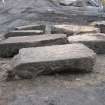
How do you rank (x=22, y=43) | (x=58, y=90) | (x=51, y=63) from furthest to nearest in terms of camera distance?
(x=22, y=43) < (x=51, y=63) < (x=58, y=90)

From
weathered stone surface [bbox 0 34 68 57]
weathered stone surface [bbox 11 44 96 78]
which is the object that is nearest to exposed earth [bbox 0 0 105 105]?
weathered stone surface [bbox 11 44 96 78]

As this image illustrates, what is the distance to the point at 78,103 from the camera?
226cm

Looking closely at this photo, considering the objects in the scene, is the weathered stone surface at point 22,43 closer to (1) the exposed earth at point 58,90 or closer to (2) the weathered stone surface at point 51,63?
(1) the exposed earth at point 58,90

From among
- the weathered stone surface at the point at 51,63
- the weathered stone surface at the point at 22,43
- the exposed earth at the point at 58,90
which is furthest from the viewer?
the weathered stone surface at the point at 22,43

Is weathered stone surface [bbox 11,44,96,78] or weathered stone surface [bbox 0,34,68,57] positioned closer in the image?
weathered stone surface [bbox 11,44,96,78]

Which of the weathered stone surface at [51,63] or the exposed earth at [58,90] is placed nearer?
the exposed earth at [58,90]

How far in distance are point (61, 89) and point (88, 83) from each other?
281mm

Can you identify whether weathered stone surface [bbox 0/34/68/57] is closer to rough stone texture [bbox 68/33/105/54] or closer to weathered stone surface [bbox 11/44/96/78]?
rough stone texture [bbox 68/33/105/54]

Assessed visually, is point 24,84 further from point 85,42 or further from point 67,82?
point 85,42

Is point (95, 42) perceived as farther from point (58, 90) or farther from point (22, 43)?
point (58, 90)

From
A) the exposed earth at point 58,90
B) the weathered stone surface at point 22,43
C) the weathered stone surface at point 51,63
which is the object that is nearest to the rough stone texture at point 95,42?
the weathered stone surface at point 22,43

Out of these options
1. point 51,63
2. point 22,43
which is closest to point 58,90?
point 51,63

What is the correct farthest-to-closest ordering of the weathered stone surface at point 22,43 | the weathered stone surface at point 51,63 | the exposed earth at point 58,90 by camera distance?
the weathered stone surface at point 22,43
the weathered stone surface at point 51,63
the exposed earth at point 58,90

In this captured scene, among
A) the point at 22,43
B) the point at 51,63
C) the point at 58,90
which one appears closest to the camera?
the point at 58,90
